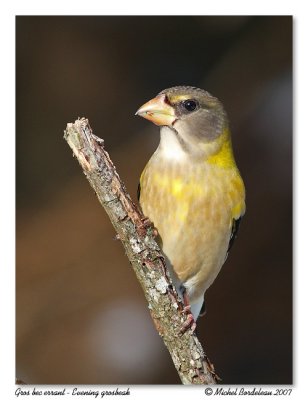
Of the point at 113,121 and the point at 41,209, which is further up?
the point at 113,121

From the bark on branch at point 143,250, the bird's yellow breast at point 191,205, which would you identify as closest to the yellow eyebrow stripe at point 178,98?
the bird's yellow breast at point 191,205

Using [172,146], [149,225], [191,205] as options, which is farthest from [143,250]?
[172,146]

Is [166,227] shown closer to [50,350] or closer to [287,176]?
[287,176]

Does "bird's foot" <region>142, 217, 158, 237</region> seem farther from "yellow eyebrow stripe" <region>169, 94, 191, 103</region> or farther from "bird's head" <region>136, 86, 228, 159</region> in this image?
"yellow eyebrow stripe" <region>169, 94, 191, 103</region>

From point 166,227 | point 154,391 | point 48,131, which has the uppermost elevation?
point 48,131
